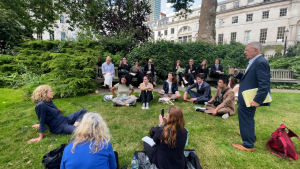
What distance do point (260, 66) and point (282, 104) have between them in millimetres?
4858

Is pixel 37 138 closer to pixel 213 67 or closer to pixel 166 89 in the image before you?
pixel 166 89

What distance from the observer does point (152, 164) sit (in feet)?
8.02

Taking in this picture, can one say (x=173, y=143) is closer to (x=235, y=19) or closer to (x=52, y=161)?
(x=52, y=161)

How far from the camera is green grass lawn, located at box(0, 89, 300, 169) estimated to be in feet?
9.22

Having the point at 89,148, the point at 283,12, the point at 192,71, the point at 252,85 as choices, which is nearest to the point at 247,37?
the point at 283,12

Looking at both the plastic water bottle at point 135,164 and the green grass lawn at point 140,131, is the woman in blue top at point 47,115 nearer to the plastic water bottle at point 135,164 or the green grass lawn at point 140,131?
the green grass lawn at point 140,131

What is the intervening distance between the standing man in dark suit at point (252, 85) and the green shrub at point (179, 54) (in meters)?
6.50

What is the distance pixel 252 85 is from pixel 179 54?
732cm

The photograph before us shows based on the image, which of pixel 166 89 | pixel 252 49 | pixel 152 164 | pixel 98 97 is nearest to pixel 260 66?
pixel 252 49

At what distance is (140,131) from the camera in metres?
3.86

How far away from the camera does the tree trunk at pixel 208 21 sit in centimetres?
1159

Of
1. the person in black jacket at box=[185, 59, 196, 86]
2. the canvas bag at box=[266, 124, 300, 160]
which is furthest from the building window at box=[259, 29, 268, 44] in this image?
the canvas bag at box=[266, 124, 300, 160]

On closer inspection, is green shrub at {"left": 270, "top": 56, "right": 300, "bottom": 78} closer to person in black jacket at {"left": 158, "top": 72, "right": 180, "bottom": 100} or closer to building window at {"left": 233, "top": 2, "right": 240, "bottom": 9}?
person in black jacket at {"left": 158, "top": 72, "right": 180, "bottom": 100}

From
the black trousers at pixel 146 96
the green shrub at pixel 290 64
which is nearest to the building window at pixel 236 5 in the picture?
the green shrub at pixel 290 64
